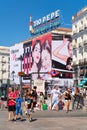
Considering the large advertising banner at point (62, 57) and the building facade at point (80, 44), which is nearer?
the building facade at point (80, 44)

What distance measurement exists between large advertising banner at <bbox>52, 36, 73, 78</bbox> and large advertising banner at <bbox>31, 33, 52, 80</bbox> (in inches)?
46.6

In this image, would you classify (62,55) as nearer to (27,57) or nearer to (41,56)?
(41,56)

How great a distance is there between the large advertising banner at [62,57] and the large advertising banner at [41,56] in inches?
46.6

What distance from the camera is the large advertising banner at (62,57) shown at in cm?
7888

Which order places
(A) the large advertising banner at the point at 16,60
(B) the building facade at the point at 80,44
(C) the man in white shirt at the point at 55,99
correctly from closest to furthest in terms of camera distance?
(C) the man in white shirt at the point at 55,99, (B) the building facade at the point at 80,44, (A) the large advertising banner at the point at 16,60

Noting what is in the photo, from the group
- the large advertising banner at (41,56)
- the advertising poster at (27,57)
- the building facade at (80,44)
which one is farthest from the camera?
the advertising poster at (27,57)

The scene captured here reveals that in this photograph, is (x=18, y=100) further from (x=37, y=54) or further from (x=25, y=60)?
(x=25, y=60)

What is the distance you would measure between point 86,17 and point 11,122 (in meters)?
53.3

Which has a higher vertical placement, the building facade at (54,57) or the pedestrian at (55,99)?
the building facade at (54,57)

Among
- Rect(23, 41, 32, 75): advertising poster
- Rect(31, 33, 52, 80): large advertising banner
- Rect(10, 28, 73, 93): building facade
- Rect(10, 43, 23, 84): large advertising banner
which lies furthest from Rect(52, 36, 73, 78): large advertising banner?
Rect(10, 43, 23, 84): large advertising banner

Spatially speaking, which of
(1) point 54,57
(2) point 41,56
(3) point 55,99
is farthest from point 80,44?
(3) point 55,99

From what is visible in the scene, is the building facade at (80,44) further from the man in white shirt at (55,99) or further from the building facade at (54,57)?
the man in white shirt at (55,99)

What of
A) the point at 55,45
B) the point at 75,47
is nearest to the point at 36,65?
the point at 55,45

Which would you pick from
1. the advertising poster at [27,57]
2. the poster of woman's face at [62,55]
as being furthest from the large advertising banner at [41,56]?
the advertising poster at [27,57]
